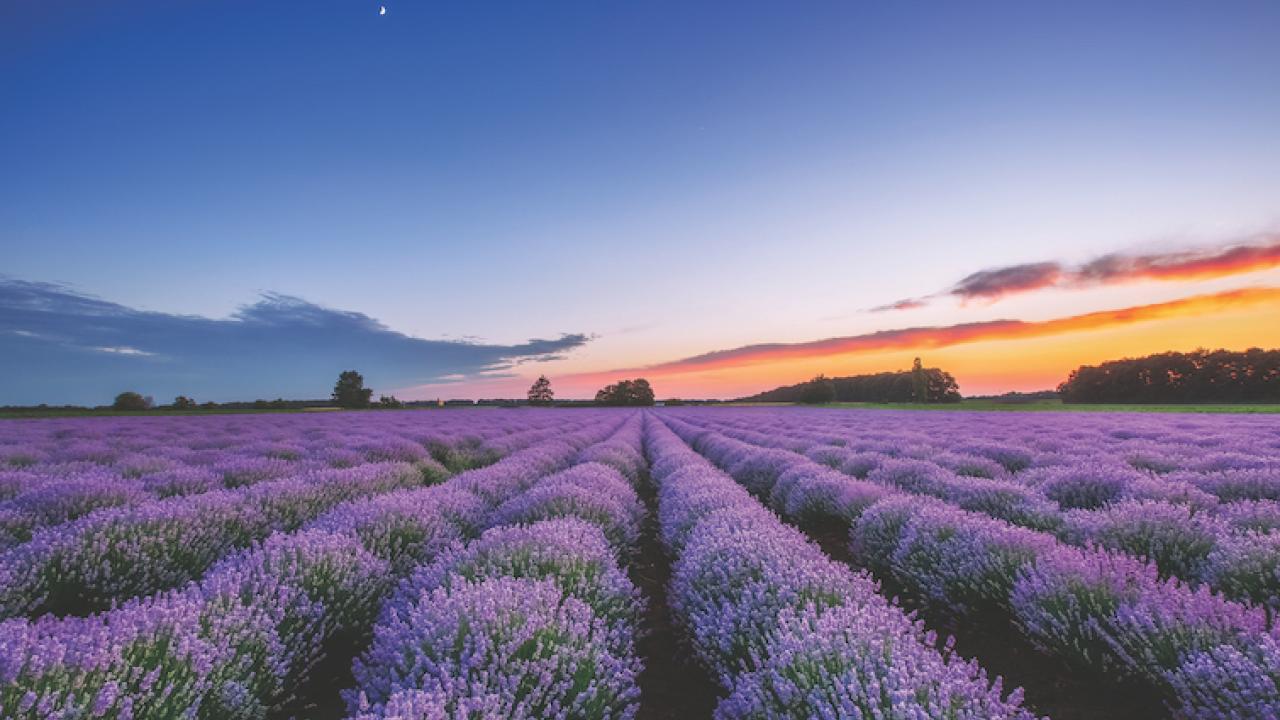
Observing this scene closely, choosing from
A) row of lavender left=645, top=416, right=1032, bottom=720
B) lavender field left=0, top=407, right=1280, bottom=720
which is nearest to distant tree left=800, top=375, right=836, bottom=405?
lavender field left=0, top=407, right=1280, bottom=720

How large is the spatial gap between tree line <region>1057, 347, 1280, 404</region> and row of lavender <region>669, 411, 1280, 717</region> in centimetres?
6232

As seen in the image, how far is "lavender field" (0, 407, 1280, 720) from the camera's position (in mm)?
1973

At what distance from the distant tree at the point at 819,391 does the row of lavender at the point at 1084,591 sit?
2950 inches

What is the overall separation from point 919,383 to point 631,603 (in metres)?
80.2

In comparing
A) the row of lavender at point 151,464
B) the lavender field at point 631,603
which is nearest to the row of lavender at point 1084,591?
the lavender field at point 631,603

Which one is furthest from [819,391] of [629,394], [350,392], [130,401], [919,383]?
[130,401]

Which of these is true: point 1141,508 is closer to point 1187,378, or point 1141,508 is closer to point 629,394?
point 1187,378

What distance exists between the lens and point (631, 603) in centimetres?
325

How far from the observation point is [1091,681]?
2.91 metres

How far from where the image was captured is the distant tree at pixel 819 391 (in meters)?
77.7

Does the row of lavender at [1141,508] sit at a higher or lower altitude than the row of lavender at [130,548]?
lower

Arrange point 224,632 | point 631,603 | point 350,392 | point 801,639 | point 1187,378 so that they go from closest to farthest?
1. point 801,639
2. point 224,632
3. point 631,603
4. point 1187,378
5. point 350,392

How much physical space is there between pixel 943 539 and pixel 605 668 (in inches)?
126

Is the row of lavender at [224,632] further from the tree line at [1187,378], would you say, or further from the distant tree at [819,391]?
the distant tree at [819,391]
